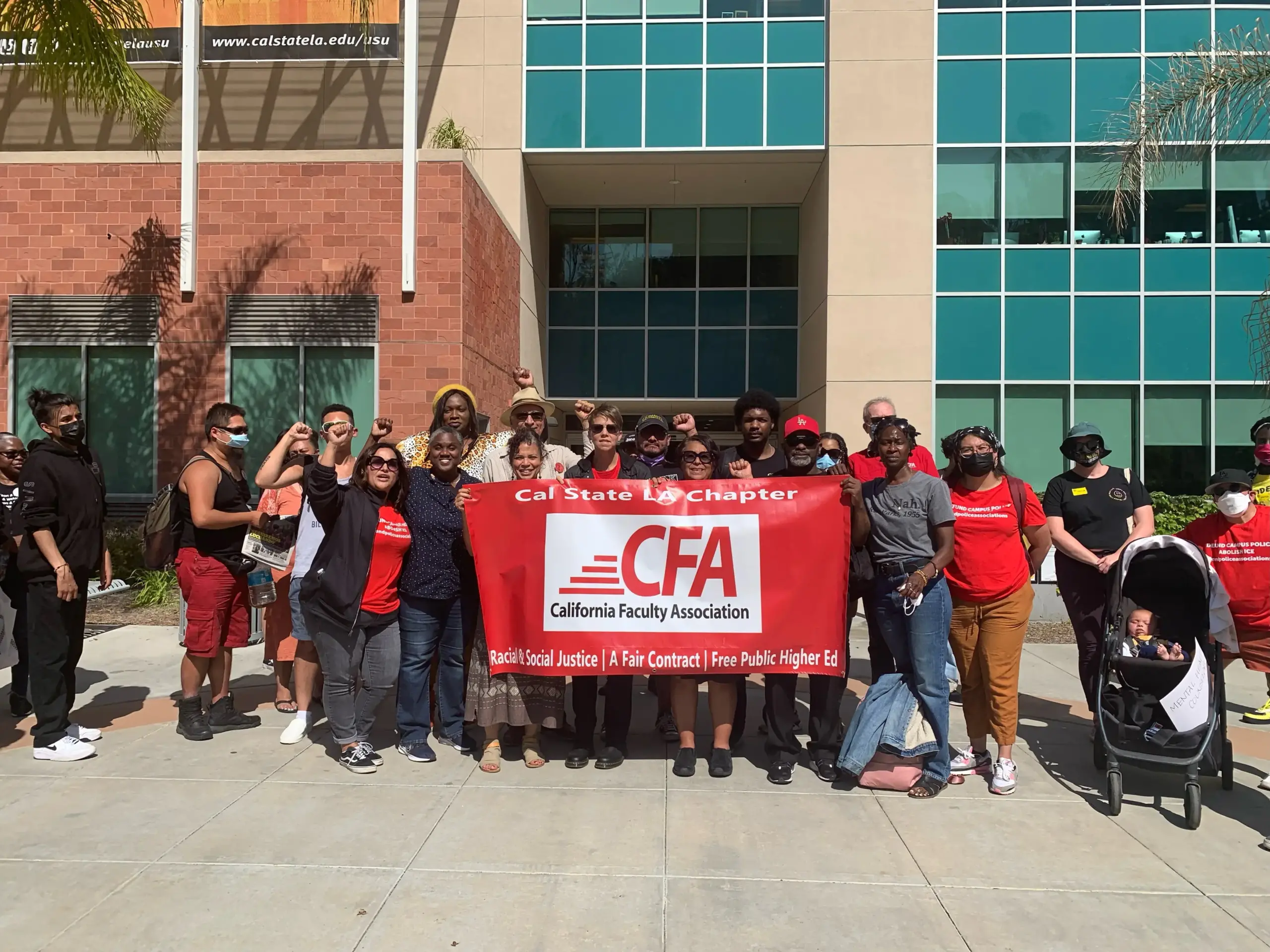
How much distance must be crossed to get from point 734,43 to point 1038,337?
25.8ft

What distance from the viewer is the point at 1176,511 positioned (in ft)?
48.9

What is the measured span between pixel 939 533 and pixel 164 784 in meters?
4.43

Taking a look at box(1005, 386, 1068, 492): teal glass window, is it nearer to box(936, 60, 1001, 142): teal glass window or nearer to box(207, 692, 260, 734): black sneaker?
box(936, 60, 1001, 142): teal glass window

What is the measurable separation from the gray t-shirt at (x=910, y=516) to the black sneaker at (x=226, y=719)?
4.24m

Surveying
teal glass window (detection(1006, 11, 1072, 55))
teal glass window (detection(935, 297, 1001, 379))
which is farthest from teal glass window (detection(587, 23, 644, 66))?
teal glass window (detection(935, 297, 1001, 379))

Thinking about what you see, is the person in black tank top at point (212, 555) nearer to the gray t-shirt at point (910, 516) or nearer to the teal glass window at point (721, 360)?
the gray t-shirt at point (910, 516)

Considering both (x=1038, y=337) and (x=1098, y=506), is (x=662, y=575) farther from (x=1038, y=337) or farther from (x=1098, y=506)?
(x=1038, y=337)

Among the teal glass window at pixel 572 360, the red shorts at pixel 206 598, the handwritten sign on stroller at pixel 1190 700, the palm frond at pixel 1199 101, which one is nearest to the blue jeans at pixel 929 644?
the handwritten sign on stroller at pixel 1190 700

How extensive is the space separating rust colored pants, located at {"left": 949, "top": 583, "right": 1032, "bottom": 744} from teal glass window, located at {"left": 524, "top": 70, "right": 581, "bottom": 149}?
47.1ft

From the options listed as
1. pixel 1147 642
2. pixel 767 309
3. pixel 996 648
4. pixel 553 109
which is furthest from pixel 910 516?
pixel 767 309

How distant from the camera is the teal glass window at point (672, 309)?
65.4 feet

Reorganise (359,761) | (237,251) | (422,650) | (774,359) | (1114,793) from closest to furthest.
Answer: (1114,793)
(359,761)
(422,650)
(237,251)
(774,359)

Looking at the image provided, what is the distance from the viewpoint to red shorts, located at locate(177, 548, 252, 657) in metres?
5.66

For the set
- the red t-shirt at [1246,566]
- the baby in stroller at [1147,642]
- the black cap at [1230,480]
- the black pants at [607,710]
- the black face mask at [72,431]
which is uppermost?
the black face mask at [72,431]
